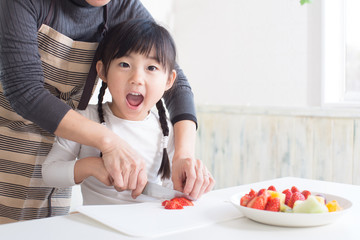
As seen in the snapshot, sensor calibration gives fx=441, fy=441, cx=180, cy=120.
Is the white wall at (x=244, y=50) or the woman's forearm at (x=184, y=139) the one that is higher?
the white wall at (x=244, y=50)

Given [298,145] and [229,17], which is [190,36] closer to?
[229,17]

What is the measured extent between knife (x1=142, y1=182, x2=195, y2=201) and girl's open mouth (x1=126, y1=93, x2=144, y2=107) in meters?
0.30

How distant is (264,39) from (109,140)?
1721 millimetres

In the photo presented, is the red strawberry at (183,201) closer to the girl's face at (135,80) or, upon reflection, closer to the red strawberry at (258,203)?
the red strawberry at (258,203)

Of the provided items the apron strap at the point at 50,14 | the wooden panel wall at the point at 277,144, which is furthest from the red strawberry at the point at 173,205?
the wooden panel wall at the point at 277,144

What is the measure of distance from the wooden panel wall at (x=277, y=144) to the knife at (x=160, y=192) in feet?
4.43

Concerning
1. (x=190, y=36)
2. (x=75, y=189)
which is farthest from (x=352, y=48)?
(x=75, y=189)

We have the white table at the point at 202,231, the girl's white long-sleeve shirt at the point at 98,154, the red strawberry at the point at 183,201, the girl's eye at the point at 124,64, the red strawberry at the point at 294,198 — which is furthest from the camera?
the girl's eye at the point at 124,64

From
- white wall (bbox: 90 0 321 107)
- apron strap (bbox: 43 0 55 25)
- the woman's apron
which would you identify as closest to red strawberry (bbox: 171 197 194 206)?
the woman's apron

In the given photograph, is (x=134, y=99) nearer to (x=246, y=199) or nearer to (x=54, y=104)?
(x=54, y=104)

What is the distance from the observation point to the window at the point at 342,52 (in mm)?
2342

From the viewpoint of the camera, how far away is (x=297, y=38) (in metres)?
2.38

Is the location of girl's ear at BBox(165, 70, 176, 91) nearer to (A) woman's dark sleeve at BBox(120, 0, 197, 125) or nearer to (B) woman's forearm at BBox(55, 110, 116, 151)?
(A) woman's dark sleeve at BBox(120, 0, 197, 125)

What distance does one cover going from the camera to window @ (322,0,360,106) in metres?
2.34
